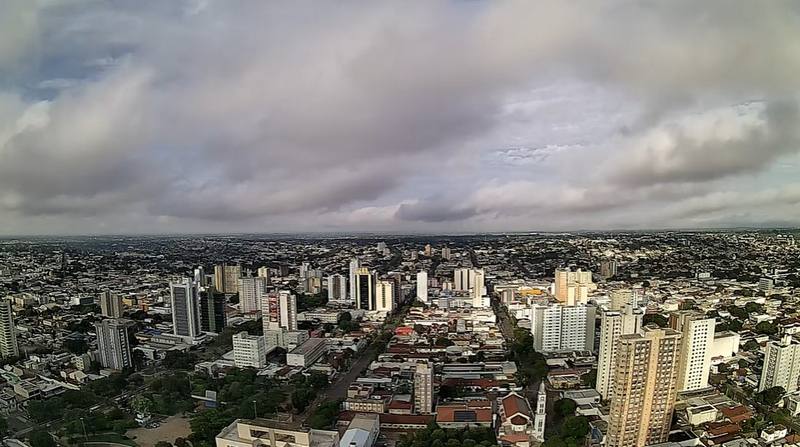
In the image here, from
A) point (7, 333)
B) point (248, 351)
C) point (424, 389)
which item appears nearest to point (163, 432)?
point (248, 351)

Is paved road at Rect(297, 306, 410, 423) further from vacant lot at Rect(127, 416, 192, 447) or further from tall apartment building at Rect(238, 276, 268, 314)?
tall apartment building at Rect(238, 276, 268, 314)

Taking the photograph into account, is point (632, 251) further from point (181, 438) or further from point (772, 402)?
point (181, 438)

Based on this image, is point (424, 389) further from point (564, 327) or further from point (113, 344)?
point (113, 344)

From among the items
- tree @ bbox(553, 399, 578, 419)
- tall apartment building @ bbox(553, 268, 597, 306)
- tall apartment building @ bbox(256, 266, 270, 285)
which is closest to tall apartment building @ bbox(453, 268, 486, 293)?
tall apartment building @ bbox(553, 268, 597, 306)

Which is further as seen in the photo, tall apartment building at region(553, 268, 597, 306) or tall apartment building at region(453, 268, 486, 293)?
tall apartment building at region(453, 268, 486, 293)

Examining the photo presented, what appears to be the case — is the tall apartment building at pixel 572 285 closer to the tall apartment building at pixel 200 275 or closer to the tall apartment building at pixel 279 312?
the tall apartment building at pixel 279 312

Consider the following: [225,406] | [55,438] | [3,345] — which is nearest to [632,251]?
[225,406]
